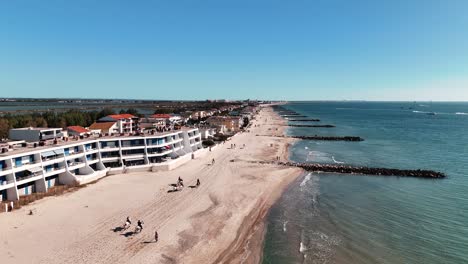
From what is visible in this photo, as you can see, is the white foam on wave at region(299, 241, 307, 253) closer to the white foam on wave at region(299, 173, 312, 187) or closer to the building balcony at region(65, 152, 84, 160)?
the white foam on wave at region(299, 173, 312, 187)

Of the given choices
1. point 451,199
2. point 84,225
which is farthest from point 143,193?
point 451,199

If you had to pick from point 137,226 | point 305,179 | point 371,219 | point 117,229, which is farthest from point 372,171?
point 117,229

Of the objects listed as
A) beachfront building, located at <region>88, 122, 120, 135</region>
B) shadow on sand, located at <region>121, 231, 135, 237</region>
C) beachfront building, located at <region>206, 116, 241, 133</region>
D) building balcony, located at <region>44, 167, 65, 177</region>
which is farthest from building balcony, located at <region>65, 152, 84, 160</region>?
beachfront building, located at <region>206, 116, 241, 133</region>

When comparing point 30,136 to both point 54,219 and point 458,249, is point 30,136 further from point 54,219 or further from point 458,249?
point 458,249

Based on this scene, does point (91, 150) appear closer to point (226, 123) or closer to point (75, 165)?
point (75, 165)

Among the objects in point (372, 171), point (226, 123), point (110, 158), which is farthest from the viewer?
point (226, 123)

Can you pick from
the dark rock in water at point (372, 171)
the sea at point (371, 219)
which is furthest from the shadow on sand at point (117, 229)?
the dark rock in water at point (372, 171)
